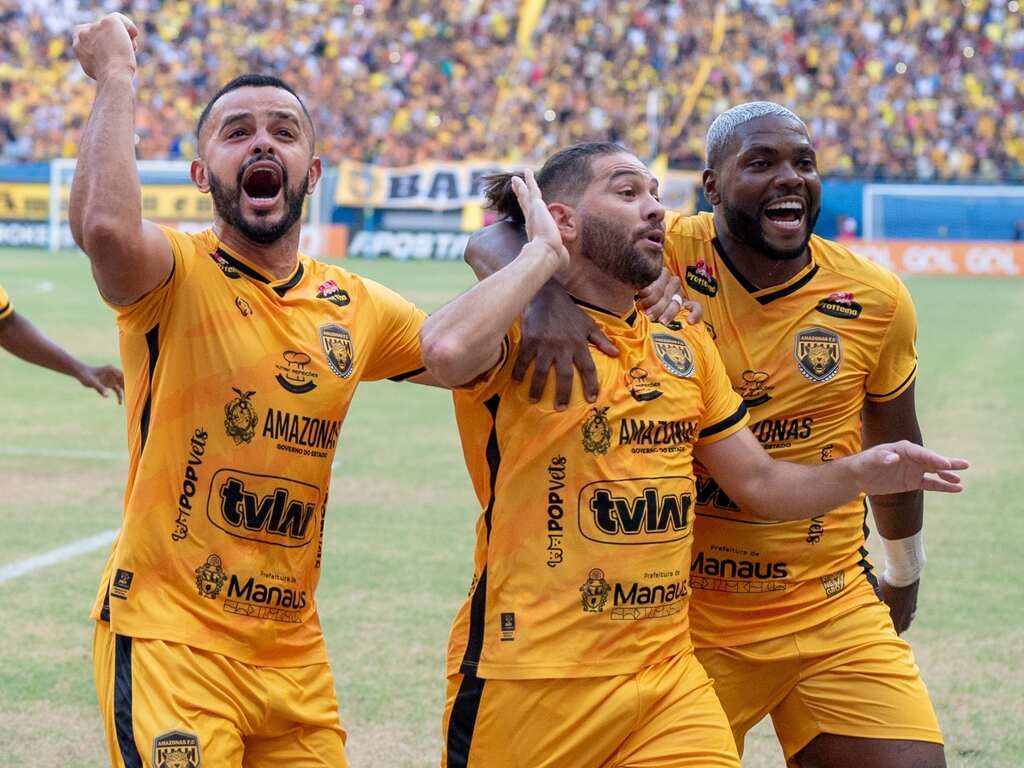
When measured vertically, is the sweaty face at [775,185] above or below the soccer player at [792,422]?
above

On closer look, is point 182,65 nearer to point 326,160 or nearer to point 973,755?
point 326,160

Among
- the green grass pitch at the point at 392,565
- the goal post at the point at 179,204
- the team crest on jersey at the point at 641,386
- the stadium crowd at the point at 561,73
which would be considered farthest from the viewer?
the stadium crowd at the point at 561,73

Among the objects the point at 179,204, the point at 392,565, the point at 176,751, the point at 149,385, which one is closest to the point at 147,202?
the point at 179,204

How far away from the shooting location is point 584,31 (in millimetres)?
42719

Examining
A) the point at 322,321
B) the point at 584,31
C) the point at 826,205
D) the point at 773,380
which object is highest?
the point at 322,321

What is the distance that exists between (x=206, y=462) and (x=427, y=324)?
2.54 ft

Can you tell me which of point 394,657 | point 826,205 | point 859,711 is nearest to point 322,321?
point 859,711

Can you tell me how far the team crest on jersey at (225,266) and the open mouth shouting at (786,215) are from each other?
5.70 ft

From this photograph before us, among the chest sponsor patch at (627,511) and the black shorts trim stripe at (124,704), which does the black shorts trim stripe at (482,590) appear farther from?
the black shorts trim stripe at (124,704)

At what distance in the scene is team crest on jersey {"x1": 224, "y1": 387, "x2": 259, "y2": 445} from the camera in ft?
13.7

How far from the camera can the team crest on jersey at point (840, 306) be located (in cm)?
497

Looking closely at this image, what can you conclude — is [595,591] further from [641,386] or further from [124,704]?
[124,704]

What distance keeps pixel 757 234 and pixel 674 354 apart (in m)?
0.67

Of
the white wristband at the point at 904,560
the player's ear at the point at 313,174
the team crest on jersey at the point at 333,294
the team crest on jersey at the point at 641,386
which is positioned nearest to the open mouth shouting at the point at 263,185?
the player's ear at the point at 313,174
